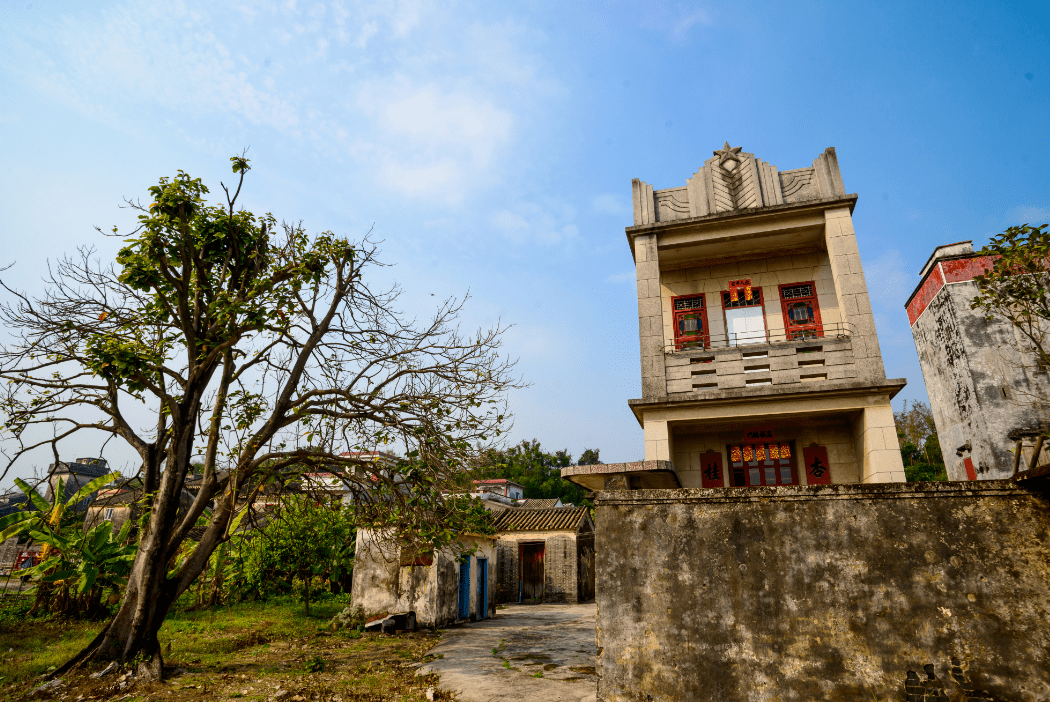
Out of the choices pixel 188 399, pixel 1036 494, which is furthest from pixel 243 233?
pixel 1036 494

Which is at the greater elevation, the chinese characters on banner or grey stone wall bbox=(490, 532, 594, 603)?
the chinese characters on banner

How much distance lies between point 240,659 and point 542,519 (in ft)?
52.2

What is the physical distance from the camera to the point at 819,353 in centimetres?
A: 972

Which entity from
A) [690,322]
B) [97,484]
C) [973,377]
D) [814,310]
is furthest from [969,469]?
[97,484]

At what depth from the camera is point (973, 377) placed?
47.7ft

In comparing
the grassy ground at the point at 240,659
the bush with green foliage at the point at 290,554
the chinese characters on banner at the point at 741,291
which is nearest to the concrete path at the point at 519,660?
the grassy ground at the point at 240,659

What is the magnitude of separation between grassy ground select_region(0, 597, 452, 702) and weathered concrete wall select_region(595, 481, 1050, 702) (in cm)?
354

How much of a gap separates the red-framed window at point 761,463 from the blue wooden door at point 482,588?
28.9 feet

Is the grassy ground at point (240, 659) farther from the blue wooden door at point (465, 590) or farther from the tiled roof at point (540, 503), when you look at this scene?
the tiled roof at point (540, 503)

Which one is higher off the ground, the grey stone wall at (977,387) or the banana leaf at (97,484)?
the grey stone wall at (977,387)

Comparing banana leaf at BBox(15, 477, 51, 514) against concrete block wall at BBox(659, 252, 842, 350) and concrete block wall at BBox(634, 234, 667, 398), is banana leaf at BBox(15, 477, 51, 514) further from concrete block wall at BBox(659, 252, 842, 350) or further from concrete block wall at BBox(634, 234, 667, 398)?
concrete block wall at BBox(659, 252, 842, 350)

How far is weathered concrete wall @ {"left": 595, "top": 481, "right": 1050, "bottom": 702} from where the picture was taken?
4.83 m

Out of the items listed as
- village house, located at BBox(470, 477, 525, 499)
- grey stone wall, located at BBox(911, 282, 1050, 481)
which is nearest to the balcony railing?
grey stone wall, located at BBox(911, 282, 1050, 481)

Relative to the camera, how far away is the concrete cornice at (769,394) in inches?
361
